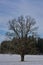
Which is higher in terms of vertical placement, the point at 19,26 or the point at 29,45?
the point at 19,26

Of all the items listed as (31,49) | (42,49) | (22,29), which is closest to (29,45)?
(31,49)

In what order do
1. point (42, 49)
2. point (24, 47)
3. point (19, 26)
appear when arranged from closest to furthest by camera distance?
point (24, 47), point (19, 26), point (42, 49)

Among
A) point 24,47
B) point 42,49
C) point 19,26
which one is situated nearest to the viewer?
point 24,47

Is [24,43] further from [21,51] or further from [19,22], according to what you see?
[19,22]

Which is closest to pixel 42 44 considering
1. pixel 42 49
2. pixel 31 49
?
pixel 42 49

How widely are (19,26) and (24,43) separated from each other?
9630 millimetres

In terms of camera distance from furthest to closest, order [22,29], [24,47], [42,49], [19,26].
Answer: [42,49]
[19,26]
[22,29]
[24,47]

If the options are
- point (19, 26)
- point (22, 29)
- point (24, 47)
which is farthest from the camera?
point (19, 26)

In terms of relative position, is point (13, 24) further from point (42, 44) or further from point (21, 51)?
point (42, 44)

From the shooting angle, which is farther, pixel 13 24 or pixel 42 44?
pixel 42 44

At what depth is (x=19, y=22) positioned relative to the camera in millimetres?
29578

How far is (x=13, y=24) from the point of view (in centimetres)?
3044

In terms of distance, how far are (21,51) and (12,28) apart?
33.1 ft

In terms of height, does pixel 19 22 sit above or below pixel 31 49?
above
